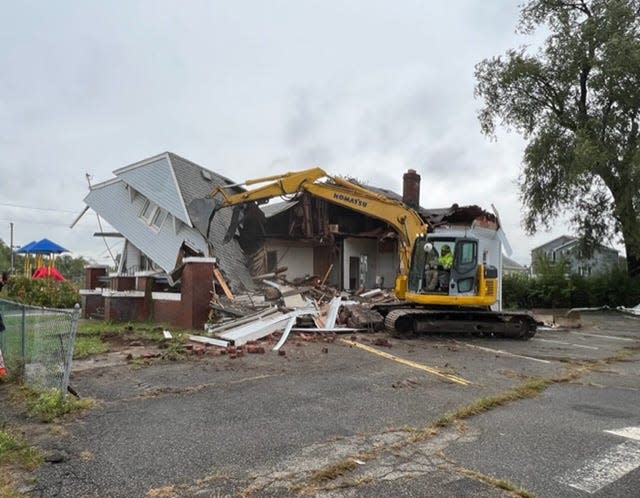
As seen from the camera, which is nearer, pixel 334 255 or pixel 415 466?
pixel 415 466

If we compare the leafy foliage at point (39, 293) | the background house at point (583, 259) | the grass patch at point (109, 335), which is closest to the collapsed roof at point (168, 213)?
the grass patch at point (109, 335)

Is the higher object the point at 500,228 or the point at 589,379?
the point at 500,228

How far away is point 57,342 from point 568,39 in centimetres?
2755

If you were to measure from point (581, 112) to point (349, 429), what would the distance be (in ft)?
85.1

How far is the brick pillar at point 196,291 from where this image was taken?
48.6ft

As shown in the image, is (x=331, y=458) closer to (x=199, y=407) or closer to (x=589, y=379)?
(x=199, y=407)

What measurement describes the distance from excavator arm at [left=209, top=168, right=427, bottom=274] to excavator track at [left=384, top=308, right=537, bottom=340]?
1511mm

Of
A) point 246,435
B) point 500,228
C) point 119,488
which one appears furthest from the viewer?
→ point 500,228

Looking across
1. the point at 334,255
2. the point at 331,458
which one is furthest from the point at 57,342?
the point at 334,255

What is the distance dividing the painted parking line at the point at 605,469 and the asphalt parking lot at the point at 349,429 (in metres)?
0.02

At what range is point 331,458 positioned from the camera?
489 centimetres

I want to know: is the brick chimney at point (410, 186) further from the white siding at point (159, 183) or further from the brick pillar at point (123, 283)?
the brick pillar at point (123, 283)

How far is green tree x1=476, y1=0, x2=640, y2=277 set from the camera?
23.8 meters

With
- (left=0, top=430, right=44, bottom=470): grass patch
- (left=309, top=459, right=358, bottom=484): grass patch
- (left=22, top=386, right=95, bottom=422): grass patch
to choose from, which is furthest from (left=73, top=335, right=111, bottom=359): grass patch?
(left=309, top=459, right=358, bottom=484): grass patch
